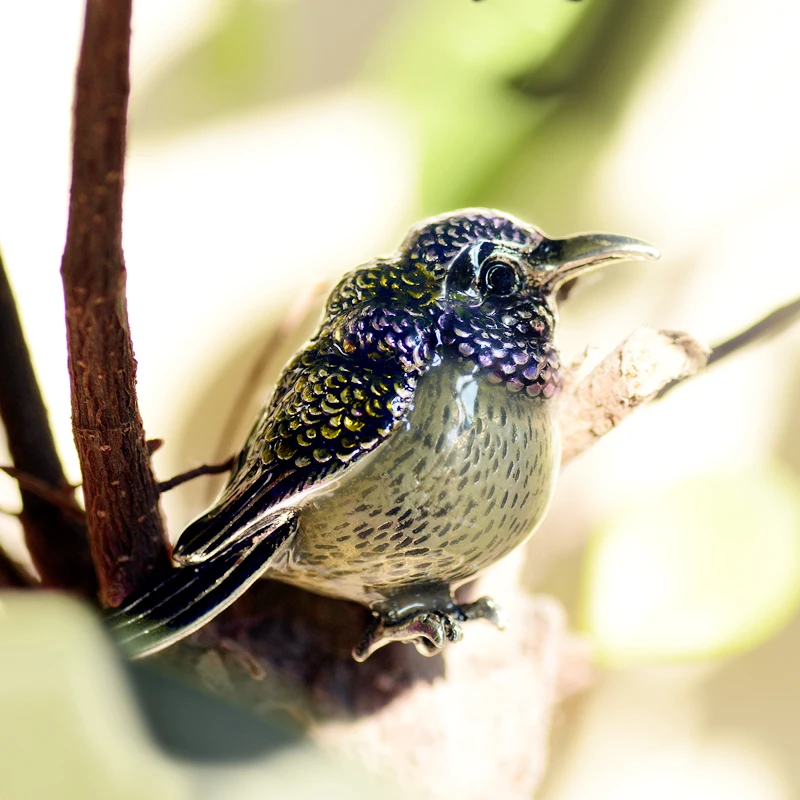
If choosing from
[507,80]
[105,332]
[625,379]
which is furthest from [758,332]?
[105,332]

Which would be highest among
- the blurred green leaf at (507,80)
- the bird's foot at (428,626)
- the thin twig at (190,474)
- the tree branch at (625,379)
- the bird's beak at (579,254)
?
the blurred green leaf at (507,80)

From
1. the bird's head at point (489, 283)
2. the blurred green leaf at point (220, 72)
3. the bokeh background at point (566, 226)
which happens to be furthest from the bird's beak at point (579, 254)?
the blurred green leaf at point (220, 72)

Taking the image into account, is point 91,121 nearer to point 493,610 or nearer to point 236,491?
point 236,491

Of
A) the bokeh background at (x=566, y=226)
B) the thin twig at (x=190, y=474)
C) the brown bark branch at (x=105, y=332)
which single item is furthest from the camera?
the bokeh background at (x=566, y=226)

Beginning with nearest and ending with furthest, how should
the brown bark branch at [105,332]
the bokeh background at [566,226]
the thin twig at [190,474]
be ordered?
Result: the brown bark branch at [105,332]
the thin twig at [190,474]
the bokeh background at [566,226]

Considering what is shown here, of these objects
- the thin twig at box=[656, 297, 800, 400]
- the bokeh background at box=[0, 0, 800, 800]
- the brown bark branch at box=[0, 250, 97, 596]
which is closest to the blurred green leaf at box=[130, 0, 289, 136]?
the bokeh background at box=[0, 0, 800, 800]

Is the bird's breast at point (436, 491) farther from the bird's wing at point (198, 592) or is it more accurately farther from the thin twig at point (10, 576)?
the thin twig at point (10, 576)

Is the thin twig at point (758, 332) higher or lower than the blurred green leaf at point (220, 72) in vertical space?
lower
